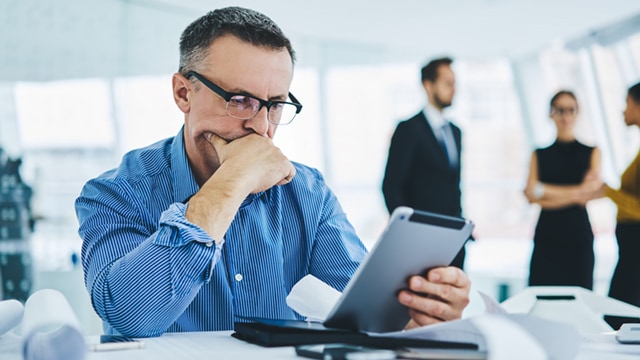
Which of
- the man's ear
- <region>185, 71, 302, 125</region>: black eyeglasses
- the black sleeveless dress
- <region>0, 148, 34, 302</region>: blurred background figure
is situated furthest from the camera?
<region>0, 148, 34, 302</region>: blurred background figure

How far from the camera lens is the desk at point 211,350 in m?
1.05

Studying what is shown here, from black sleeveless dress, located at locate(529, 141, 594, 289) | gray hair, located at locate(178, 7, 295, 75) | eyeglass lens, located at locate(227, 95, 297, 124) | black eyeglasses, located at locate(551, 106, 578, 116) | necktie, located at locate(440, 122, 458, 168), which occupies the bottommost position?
black sleeveless dress, located at locate(529, 141, 594, 289)

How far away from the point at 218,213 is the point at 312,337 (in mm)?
323

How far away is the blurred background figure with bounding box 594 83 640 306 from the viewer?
3.71 meters

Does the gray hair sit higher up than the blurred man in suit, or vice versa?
the gray hair

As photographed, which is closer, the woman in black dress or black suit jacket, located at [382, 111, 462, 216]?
black suit jacket, located at [382, 111, 462, 216]

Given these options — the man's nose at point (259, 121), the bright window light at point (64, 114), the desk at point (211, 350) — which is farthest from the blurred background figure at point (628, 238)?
the bright window light at point (64, 114)

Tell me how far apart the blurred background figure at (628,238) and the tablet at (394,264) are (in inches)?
110

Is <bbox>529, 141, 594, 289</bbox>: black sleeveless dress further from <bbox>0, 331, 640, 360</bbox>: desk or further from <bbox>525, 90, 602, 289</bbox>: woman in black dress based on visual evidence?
<bbox>0, 331, 640, 360</bbox>: desk

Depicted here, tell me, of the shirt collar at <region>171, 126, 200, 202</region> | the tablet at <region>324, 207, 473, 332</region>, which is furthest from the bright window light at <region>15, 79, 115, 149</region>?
the tablet at <region>324, 207, 473, 332</region>

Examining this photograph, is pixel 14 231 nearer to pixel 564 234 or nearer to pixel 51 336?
pixel 564 234

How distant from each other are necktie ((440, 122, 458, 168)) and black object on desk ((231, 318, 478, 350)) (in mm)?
3039

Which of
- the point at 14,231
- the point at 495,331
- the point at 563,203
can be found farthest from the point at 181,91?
the point at 14,231

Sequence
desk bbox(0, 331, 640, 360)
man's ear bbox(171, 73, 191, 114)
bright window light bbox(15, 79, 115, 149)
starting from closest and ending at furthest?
1. desk bbox(0, 331, 640, 360)
2. man's ear bbox(171, 73, 191, 114)
3. bright window light bbox(15, 79, 115, 149)
